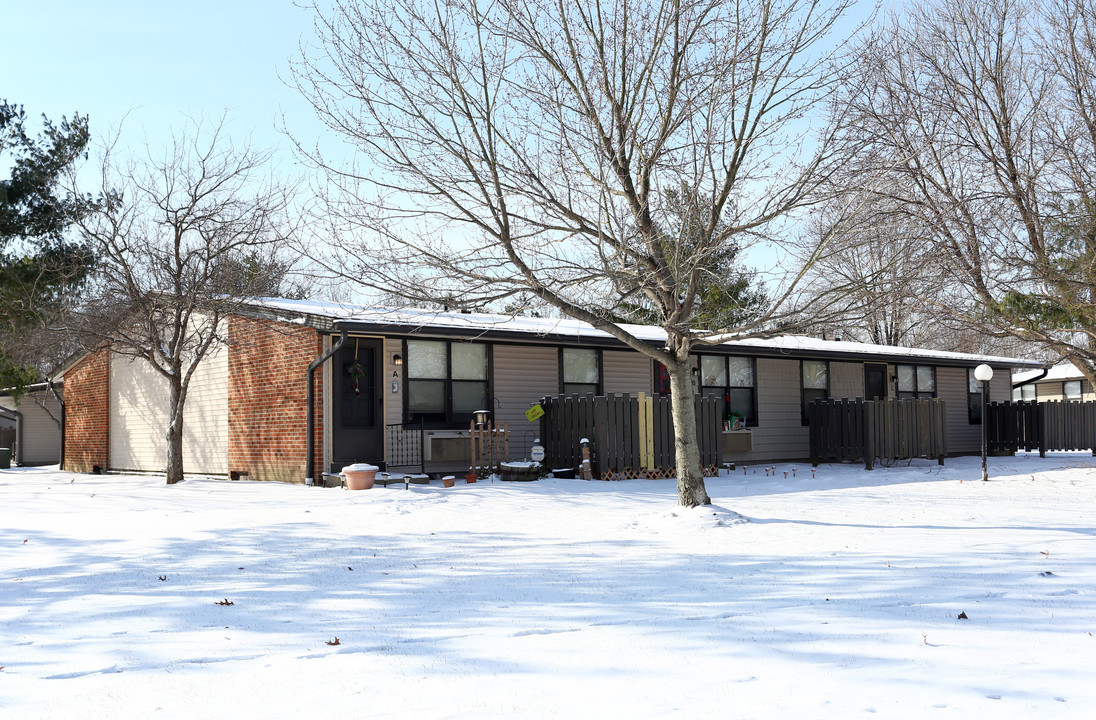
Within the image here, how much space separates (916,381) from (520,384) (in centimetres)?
1188

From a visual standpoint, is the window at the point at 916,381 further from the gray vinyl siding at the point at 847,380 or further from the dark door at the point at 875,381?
the gray vinyl siding at the point at 847,380

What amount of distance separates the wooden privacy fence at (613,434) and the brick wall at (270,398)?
4.02 m

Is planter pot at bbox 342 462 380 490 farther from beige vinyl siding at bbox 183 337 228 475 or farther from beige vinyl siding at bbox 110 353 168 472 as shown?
beige vinyl siding at bbox 110 353 168 472

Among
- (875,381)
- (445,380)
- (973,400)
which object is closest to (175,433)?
(445,380)

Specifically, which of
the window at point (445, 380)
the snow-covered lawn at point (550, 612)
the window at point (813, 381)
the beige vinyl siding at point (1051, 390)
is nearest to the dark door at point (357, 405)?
the window at point (445, 380)

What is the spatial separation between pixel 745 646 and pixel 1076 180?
45.1 feet

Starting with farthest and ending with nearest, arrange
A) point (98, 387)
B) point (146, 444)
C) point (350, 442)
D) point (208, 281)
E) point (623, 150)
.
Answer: point (98, 387) < point (146, 444) < point (208, 281) < point (350, 442) < point (623, 150)

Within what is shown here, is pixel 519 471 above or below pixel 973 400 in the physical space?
below

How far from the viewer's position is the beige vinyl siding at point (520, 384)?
53.6 ft

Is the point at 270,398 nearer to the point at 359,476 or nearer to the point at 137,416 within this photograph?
the point at 359,476

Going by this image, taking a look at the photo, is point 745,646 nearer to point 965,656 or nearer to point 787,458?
point 965,656

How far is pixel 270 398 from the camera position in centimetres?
1584

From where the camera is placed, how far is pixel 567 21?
9.64 meters

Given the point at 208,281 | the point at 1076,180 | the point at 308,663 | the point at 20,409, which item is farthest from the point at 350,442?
the point at 20,409
